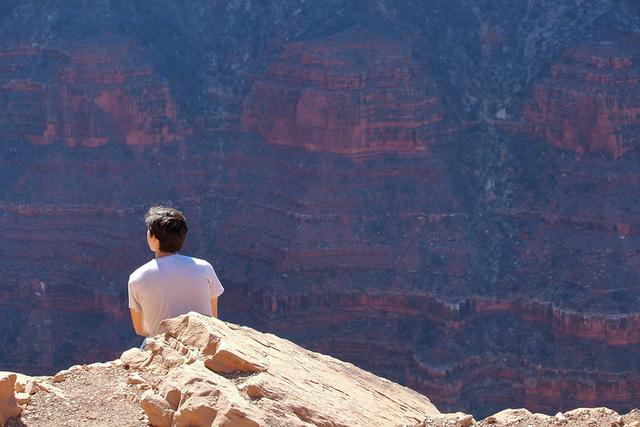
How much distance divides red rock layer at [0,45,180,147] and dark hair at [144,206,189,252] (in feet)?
128

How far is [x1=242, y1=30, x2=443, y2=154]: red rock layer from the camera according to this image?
50344 millimetres

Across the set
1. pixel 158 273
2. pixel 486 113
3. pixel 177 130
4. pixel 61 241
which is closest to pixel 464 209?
pixel 486 113

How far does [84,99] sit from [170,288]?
39.0m

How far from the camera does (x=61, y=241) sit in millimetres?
50625

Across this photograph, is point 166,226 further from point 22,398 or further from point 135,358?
point 22,398

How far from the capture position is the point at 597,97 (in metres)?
49.0

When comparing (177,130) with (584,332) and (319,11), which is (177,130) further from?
(584,332)

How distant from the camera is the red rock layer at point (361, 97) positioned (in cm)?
5034

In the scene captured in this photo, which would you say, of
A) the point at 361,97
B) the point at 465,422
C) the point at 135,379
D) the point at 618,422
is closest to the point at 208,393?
the point at 135,379

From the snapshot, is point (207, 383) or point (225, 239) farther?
point (225, 239)

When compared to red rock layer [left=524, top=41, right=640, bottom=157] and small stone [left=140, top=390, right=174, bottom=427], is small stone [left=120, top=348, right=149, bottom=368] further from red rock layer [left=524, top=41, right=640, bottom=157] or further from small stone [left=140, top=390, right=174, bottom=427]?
red rock layer [left=524, top=41, right=640, bottom=157]

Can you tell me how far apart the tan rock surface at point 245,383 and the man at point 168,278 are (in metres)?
0.27

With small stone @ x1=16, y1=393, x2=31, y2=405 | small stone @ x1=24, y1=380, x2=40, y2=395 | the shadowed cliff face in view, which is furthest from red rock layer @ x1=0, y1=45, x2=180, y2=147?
small stone @ x1=16, y1=393, x2=31, y2=405

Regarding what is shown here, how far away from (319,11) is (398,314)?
13.6 meters
